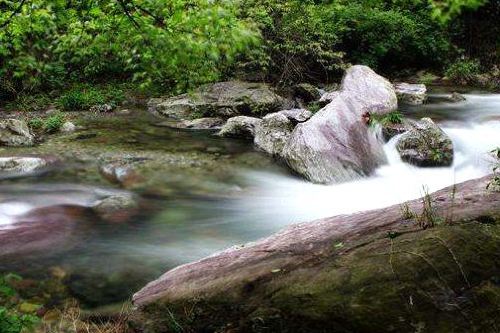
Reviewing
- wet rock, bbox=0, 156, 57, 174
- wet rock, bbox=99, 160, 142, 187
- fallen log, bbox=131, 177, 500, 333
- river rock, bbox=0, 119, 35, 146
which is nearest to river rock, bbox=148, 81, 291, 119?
river rock, bbox=0, 119, 35, 146

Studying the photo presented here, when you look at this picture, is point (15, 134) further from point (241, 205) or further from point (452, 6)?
point (452, 6)

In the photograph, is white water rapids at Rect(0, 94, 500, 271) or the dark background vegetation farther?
white water rapids at Rect(0, 94, 500, 271)

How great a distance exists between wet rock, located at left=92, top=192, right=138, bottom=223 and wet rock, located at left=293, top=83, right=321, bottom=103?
7.41 metres

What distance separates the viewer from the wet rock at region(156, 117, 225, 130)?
1273 centimetres

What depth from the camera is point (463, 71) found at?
17344mm

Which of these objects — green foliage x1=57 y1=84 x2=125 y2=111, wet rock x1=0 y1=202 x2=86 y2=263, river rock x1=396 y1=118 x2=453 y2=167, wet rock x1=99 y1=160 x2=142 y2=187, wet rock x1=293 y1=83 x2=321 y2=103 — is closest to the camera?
wet rock x1=0 y1=202 x2=86 y2=263

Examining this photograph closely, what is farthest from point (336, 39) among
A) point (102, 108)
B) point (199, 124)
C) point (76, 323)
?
point (76, 323)

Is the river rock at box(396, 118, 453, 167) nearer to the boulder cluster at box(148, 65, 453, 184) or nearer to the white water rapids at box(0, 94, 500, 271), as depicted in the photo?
the boulder cluster at box(148, 65, 453, 184)

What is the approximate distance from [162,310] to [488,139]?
874 cm

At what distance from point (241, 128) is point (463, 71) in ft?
32.5

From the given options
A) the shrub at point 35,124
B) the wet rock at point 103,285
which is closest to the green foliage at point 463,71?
the shrub at point 35,124

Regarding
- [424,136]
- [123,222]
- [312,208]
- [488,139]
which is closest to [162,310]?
[123,222]

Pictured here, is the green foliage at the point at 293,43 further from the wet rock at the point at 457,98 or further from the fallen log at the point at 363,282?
the fallen log at the point at 363,282

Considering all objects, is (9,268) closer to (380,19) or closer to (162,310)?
(162,310)
